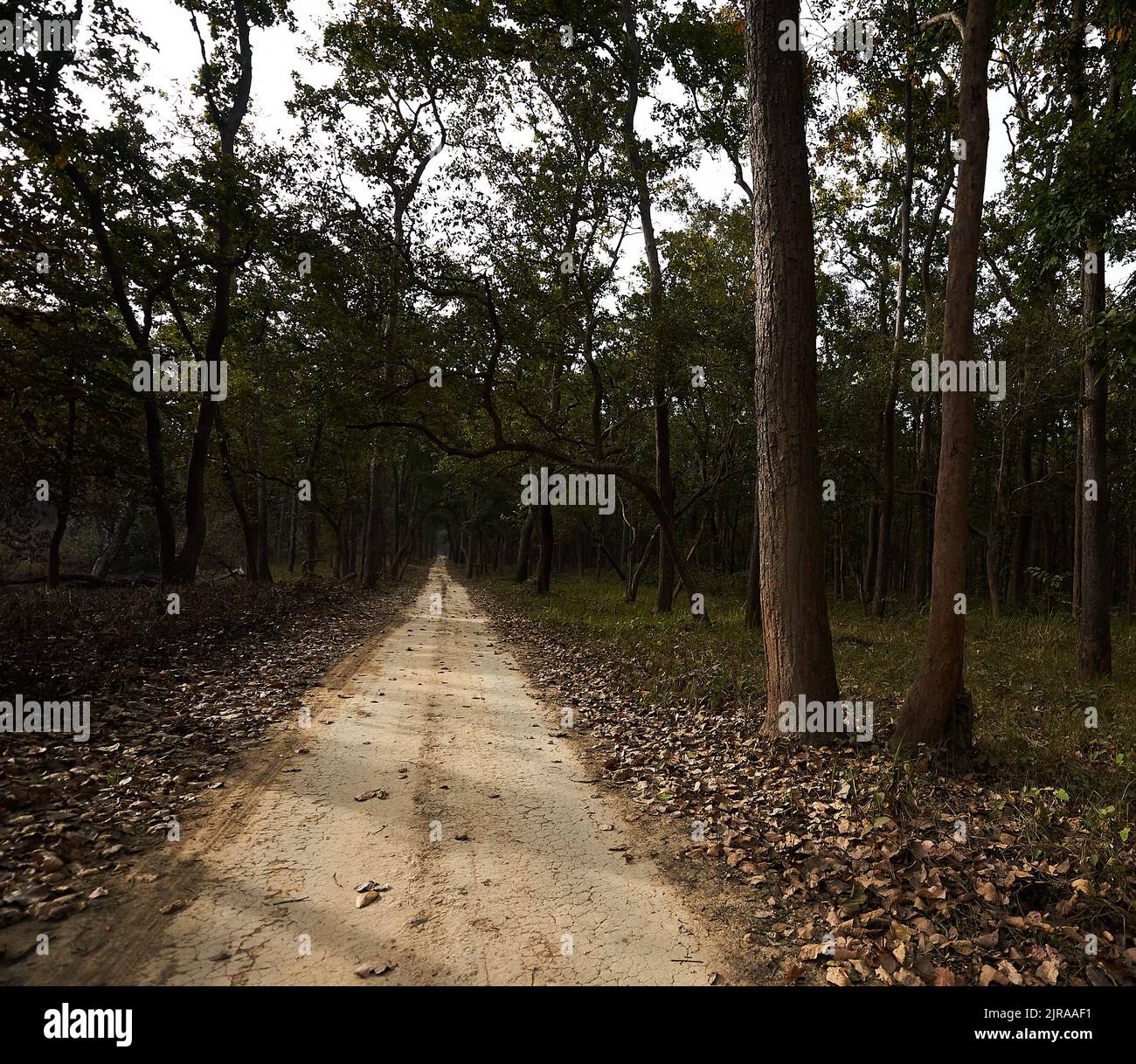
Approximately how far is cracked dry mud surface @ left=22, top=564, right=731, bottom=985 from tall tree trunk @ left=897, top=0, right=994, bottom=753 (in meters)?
3.25

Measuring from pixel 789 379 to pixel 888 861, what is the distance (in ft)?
14.4

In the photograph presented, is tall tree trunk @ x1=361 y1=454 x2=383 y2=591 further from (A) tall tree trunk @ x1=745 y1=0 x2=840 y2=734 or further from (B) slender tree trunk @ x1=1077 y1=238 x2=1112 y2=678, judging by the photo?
(B) slender tree trunk @ x1=1077 y1=238 x2=1112 y2=678

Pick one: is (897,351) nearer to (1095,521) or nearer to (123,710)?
(1095,521)

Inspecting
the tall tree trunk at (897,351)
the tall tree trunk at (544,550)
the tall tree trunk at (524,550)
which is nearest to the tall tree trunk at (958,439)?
the tall tree trunk at (897,351)

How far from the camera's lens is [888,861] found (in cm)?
389

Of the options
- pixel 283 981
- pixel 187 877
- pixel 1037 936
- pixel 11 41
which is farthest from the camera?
pixel 11 41

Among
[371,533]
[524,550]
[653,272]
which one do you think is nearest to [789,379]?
[653,272]

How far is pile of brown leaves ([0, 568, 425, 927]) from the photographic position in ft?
12.7

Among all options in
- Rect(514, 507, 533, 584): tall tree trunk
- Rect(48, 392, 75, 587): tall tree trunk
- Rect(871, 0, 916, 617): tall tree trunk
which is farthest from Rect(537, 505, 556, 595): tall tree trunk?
Rect(48, 392, 75, 587): tall tree trunk

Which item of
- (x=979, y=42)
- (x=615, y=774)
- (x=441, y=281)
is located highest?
(x=441, y=281)
